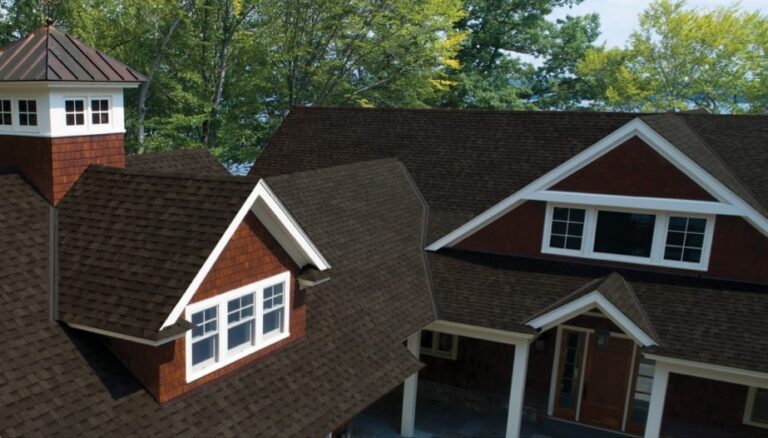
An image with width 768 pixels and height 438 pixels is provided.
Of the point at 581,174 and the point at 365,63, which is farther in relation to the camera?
the point at 365,63

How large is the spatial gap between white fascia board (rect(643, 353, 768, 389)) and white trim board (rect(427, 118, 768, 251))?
3190 millimetres

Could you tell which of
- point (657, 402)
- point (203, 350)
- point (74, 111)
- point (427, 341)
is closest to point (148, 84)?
point (427, 341)

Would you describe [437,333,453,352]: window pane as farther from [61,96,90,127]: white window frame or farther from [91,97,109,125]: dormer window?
[61,96,90,127]: white window frame

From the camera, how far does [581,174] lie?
14.1m

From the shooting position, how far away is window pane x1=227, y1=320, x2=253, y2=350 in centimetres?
897

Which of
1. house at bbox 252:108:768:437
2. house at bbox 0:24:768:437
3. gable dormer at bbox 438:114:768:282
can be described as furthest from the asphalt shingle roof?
gable dormer at bbox 438:114:768:282

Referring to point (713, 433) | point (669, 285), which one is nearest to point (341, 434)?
point (669, 285)

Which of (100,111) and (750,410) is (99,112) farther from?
(750,410)

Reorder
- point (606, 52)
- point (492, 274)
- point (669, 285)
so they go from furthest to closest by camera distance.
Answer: point (606, 52) < point (492, 274) < point (669, 285)

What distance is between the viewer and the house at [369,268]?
7723 millimetres

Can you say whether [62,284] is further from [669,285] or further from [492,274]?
[669,285]

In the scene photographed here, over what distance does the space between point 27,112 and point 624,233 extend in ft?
39.4

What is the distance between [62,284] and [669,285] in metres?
11.7

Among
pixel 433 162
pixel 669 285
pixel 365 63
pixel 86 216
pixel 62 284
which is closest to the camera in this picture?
pixel 62 284
